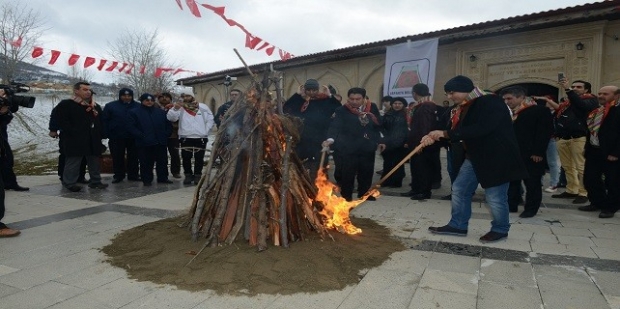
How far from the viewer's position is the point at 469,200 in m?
4.61

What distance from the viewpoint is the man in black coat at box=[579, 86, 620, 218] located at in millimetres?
5617

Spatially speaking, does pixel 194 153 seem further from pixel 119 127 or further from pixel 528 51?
pixel 528 51

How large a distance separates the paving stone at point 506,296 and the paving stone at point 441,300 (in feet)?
0.25

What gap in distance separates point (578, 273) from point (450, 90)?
2171 mm

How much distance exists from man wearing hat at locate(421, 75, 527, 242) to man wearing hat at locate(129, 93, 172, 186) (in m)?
6.13

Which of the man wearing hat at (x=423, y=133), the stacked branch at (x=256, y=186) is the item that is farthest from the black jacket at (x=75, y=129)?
the man wearing hat at (x=423, y=133)

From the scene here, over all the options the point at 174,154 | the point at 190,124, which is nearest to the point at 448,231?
the point at 190,124

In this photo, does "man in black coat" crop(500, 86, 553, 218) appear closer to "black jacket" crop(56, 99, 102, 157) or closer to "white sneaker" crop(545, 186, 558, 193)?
"white sneaker" crop(545, 186, 558, 193)

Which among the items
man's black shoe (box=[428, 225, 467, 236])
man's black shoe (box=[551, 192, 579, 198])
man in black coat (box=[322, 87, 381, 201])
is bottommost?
man's black shoe (box=[428, 225, 467, 236])

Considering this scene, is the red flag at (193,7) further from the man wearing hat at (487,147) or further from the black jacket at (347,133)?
the man wearing hat at (487,147)

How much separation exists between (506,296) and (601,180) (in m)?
4.31

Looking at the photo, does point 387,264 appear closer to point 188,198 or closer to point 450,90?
point 450,90

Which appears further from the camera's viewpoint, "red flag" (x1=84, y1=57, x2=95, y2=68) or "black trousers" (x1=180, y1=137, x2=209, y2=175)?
"red flag" (x1=84, y1=57, x2=95, y2=68)

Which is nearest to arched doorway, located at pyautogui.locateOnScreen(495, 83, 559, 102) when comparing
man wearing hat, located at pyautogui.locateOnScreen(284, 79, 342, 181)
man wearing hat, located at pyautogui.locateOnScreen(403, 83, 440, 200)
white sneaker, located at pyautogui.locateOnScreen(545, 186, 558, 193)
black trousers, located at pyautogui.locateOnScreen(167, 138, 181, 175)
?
white sneaker, located at pyautogui.locateOnScreen(545, 186, 558, 193)
